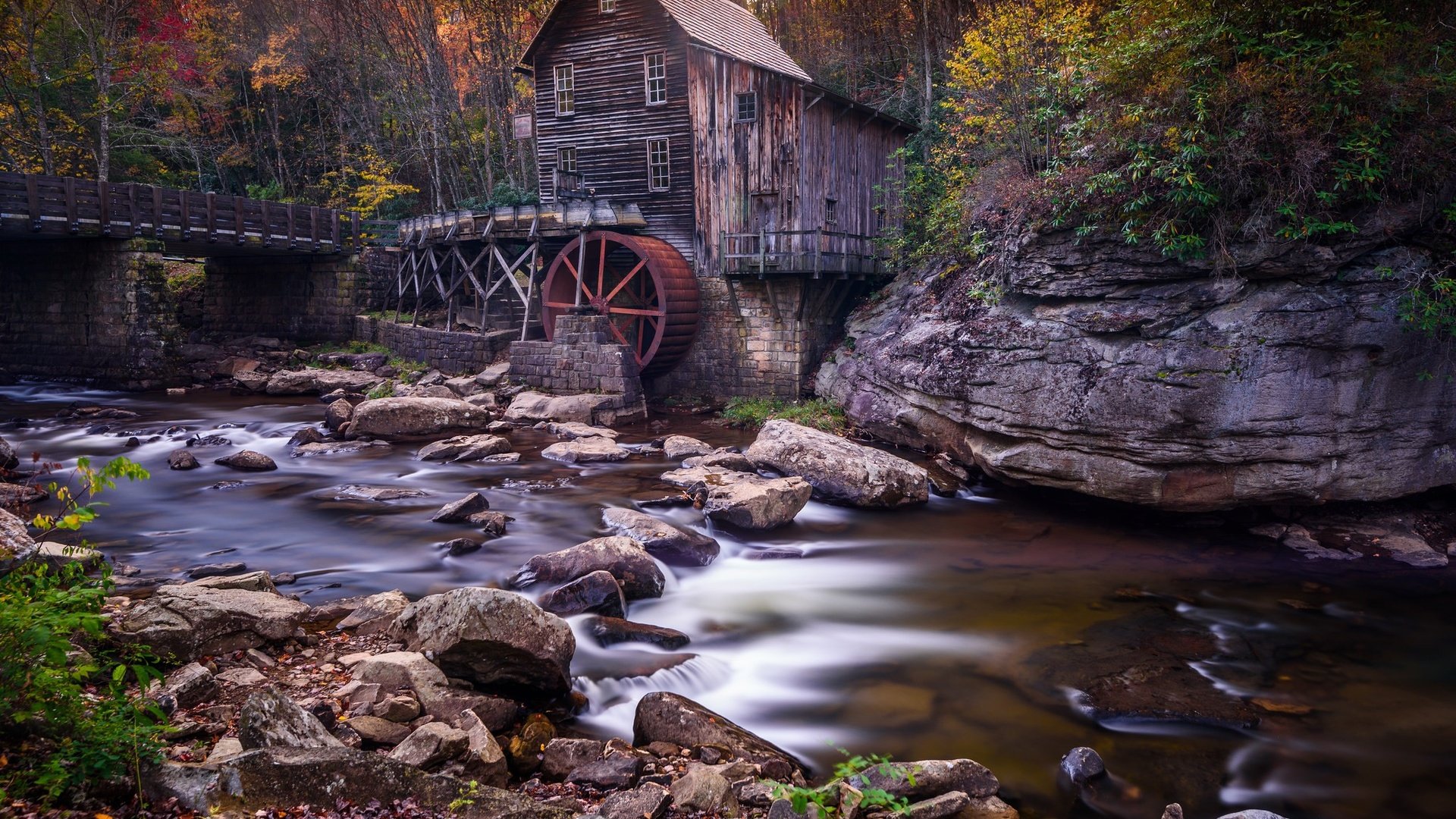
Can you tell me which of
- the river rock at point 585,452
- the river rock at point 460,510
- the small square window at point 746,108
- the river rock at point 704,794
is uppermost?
the small square window at point 746,108

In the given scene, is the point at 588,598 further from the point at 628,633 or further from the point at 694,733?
the point at 694,733

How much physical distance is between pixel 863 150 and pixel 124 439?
1525 centimetres

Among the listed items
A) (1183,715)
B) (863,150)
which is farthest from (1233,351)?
(863,150)

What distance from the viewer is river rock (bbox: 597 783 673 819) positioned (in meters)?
3.64

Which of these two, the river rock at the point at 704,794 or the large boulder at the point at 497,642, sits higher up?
the large boulder at the point at 497,642

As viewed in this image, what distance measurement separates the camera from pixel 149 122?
2706 centimetres

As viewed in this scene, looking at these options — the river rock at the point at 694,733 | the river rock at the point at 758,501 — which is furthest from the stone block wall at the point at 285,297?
the river rock at the point at 694,733

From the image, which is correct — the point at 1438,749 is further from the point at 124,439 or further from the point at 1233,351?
the point at 124,439

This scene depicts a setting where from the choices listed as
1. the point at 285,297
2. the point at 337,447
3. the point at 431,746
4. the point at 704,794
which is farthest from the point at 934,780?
the point at 285,297

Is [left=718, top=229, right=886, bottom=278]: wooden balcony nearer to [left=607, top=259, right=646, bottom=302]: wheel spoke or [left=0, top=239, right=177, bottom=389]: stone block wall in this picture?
[left=607, top=259, right=646, bottom=302]: wheel spoke

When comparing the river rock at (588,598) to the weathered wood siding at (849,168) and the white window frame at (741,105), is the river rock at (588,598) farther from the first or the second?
the white window frame at (741,105)

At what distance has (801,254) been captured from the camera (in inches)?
577

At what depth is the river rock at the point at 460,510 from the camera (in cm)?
866

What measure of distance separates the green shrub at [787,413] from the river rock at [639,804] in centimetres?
971
